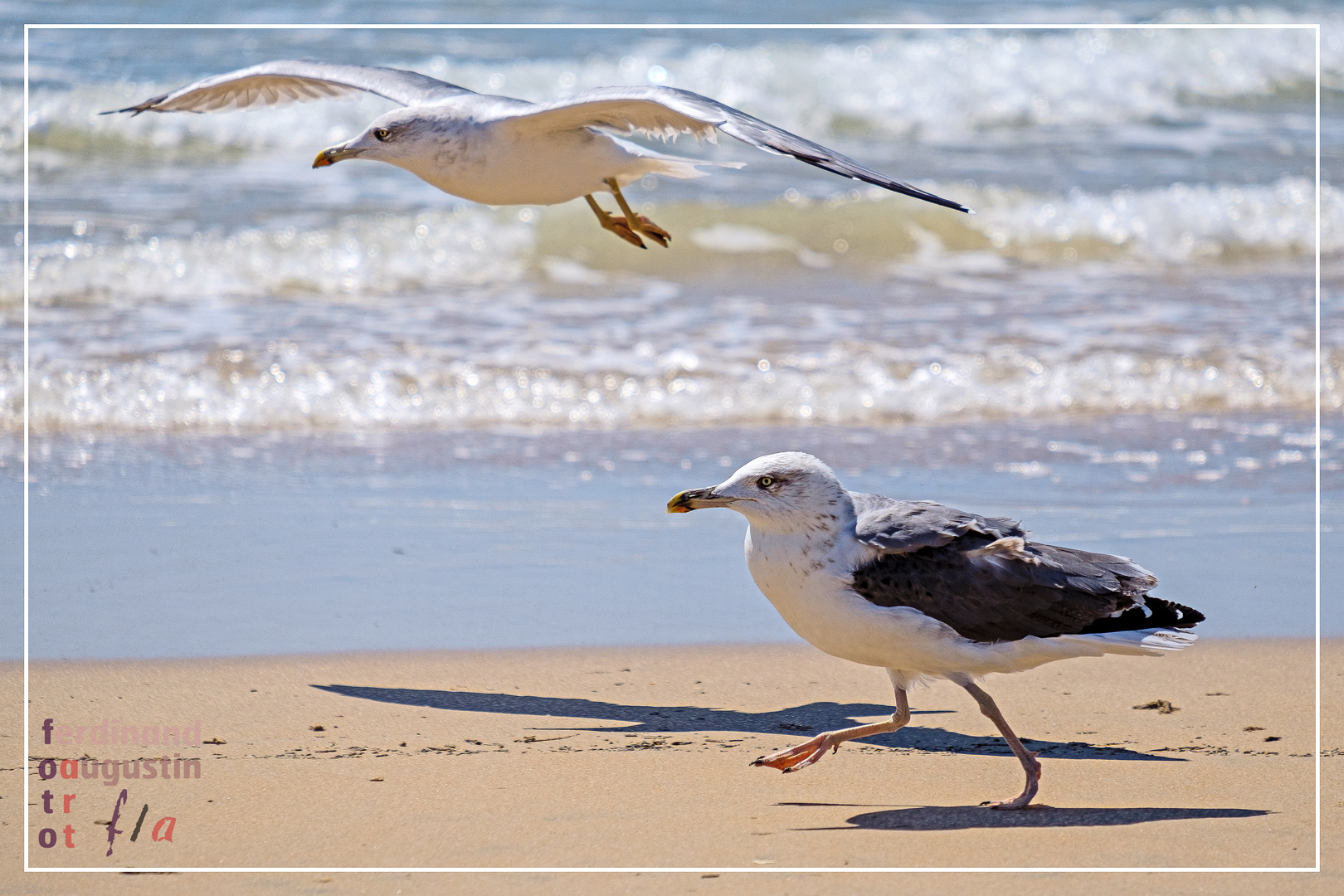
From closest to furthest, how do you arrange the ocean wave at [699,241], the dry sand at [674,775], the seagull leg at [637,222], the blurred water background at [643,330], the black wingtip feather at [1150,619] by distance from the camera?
the dry sand at [674,775] → the black wingtip feather at [1150,619] → the seagull leg at [637,222] → the blurred water background at [643,330] → the ocean wave at [699,241]

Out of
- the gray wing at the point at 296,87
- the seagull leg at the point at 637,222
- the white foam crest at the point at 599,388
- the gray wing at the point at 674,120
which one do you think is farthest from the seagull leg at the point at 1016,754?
the white foam crest at the point at 599,388

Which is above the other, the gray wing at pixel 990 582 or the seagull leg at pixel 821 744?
the gray wing at pixel 990 582

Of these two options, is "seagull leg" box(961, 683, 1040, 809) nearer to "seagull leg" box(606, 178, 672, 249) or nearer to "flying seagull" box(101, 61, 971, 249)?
"flying seagull" box(101, 61, 971, 249)

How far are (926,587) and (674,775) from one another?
0.83 metres

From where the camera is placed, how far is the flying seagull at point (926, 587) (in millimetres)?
3510

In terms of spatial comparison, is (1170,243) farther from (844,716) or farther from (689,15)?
(844,716)

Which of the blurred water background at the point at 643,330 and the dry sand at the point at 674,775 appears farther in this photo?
the blurred water background at the point at 643,330

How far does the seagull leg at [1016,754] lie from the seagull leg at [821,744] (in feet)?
0.64

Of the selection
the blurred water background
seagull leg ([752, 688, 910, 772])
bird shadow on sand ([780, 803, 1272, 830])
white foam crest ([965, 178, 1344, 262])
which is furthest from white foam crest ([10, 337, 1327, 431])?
bird shadow on sand ([780, 803, 1272, 830])

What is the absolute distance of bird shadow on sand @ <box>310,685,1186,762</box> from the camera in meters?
4.13

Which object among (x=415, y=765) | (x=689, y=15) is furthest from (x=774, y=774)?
(x=689, y=15)

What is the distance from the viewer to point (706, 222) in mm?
11992

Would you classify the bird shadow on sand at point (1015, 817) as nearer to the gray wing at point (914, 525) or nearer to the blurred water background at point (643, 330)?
the gray wing at point (914, 525)

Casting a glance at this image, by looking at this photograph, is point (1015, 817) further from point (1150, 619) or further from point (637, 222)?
point (637, 222)
